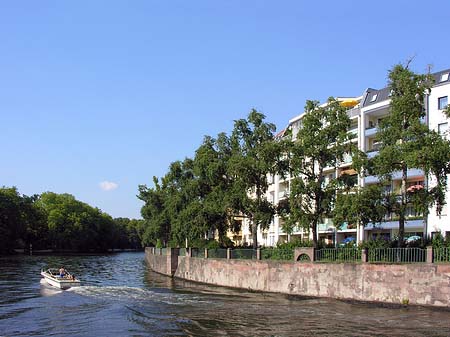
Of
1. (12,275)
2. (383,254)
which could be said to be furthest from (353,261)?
(12,275)

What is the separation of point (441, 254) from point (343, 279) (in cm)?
775

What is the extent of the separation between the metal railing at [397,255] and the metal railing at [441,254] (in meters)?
1.12

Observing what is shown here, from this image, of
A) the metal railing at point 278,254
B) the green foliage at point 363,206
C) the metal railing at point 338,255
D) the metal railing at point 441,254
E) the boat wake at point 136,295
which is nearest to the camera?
the metal railing at point 441,254

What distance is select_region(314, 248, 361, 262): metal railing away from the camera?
43344 mm

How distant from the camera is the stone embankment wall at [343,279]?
36375mm

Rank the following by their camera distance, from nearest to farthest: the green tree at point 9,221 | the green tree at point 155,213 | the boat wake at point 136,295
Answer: the boat wake at point 136,295, the green tree at point 155,213, the green tree at point 9,221

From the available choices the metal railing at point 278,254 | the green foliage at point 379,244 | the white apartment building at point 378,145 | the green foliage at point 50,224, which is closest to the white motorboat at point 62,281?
the metal railing at point 278,254

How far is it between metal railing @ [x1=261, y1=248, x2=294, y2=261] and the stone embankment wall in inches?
42.1

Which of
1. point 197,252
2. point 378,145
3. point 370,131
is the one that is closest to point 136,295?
point 197,252

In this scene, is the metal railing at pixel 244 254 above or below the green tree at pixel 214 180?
below

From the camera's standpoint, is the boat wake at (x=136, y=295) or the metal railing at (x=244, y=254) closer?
the boat wake at (x=136, y=295)

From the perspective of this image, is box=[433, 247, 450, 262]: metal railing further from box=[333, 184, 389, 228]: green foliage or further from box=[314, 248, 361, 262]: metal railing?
box=[314, 248, 361, 262]: metal railing

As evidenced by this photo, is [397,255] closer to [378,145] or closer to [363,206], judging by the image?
[363,206]

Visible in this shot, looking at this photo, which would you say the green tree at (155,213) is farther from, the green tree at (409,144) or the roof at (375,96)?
the green tree at (409,144)
